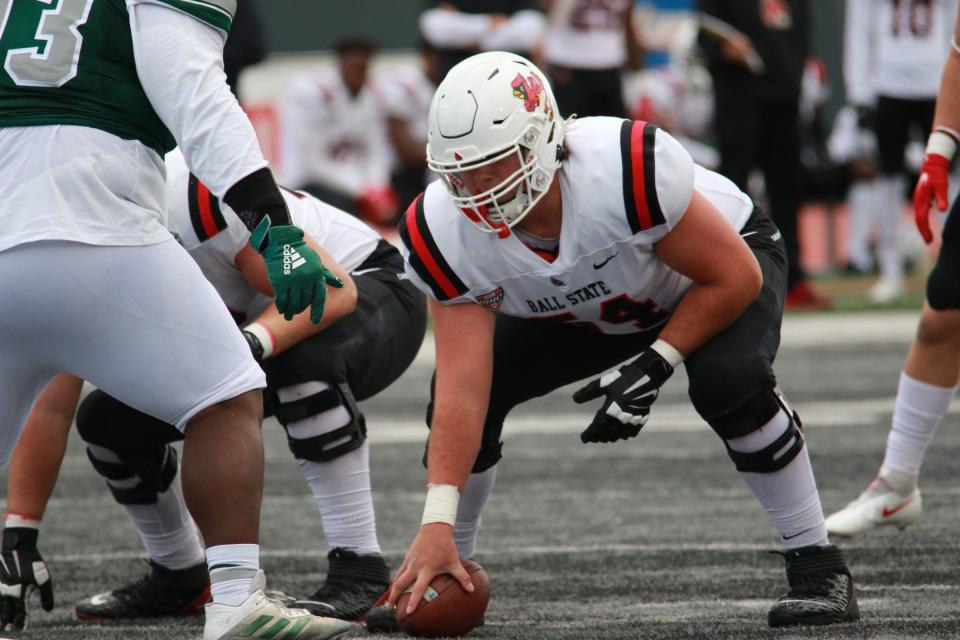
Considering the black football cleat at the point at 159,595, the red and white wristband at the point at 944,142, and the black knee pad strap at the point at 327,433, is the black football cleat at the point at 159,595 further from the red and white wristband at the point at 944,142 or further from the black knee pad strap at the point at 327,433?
the red and white wristband at the point at 944,142

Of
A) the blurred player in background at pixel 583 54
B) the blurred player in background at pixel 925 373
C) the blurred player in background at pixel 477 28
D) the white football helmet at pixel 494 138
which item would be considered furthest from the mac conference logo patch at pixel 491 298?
the blurred player in background at pixel 477 28

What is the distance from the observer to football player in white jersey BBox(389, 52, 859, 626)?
11.8 ft

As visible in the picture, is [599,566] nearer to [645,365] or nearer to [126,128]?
[645,365]

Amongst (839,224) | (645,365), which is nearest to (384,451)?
(645,365)

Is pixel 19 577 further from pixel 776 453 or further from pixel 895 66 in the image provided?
pixel 895 66

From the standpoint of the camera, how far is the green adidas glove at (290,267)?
10.3ft

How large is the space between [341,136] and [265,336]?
847cm

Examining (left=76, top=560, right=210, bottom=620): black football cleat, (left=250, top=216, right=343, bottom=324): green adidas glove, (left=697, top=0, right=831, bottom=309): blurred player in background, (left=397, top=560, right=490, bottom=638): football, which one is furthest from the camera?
(left=697, top=0, right=831, bottom=309): blurred player in background

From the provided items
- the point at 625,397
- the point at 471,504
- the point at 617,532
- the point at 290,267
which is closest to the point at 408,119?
the point at 617,532

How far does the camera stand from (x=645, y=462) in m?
6.20

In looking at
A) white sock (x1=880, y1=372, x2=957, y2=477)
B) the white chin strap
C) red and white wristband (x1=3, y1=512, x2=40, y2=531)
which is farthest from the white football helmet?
white sock (x1=880, y1=372, x2=957, y2=477)

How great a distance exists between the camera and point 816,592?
3.65 m

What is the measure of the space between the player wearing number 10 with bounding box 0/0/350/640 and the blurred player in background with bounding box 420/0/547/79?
7.25 metres

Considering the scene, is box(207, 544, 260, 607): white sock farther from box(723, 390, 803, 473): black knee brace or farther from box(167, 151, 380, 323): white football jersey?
box(723, 390, 803, 473): black knee brace
